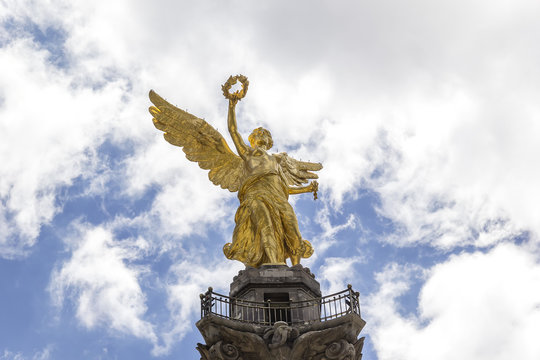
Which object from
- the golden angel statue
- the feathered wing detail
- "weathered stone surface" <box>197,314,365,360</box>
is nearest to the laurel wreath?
the golden angel statue

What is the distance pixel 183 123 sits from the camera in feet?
91.3

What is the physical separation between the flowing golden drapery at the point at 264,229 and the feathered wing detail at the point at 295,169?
1.34m

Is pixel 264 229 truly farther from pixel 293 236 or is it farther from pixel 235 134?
pixel 235 134

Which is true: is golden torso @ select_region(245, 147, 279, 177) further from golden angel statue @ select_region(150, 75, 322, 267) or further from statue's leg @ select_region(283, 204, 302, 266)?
statue's leg @ select_region(283, 204, 302, 266)

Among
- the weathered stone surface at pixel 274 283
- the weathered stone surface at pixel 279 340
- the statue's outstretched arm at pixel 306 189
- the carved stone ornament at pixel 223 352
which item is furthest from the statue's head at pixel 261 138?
the carved stone ornament at pixel 223 352

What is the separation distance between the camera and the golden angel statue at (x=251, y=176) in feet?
82.3

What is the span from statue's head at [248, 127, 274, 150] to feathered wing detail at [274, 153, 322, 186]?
0.67 meters

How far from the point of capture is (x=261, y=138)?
1097 inches

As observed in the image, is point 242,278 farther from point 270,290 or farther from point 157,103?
point 157,103

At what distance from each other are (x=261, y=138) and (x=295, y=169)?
1777 millimetres

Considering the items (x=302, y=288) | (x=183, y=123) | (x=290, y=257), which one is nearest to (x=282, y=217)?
(x=290, y=257)

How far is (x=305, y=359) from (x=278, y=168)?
826cm

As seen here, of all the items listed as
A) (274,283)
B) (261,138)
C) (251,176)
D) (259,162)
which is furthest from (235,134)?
(274,283)

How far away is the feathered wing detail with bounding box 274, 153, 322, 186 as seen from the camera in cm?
2747
